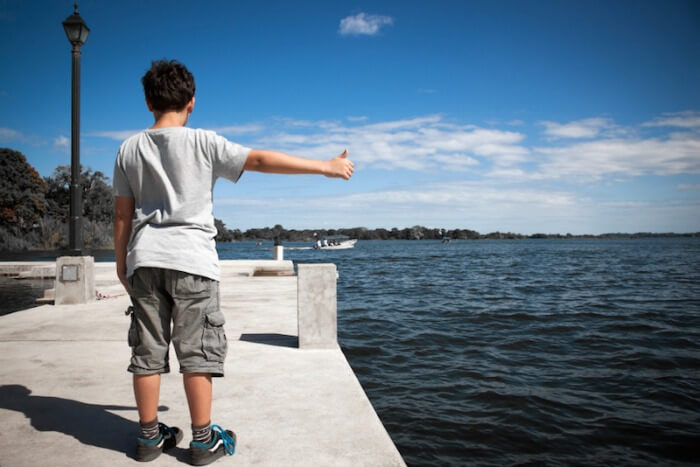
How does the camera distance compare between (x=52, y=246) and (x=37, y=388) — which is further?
(x=52, y=246)

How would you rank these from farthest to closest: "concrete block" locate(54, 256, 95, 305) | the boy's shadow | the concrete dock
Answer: "concrete block" locate(54, 256, 95, 305), the boy's shadow, the concrete dock

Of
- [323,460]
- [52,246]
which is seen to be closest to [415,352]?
[323,460]

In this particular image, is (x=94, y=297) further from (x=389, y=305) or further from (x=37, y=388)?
(x=389, y=305)

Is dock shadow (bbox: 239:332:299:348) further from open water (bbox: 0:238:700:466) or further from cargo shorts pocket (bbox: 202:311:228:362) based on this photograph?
cargo shorts pocket (bbox: 202:311:228:362)

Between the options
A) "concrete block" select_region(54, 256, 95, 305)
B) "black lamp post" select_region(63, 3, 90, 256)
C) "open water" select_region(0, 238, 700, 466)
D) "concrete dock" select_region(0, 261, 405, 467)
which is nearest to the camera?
"concrete dock" select_region(0, 261, 405, 467)

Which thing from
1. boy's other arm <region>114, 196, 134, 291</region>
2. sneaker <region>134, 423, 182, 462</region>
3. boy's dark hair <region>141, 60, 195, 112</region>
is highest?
boy's dark hair <region>141, 60, 195, 112</region>

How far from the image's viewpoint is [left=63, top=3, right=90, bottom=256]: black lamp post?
7578 millimetres

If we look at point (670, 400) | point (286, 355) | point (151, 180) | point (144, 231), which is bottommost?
point (670, 400)

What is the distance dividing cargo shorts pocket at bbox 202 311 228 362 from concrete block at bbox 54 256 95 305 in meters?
6.52

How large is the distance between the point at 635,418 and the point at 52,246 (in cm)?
6936

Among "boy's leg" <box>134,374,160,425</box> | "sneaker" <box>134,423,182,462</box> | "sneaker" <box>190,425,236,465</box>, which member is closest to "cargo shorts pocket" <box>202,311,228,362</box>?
"boy's leg" <box>134,374,160,425</box>

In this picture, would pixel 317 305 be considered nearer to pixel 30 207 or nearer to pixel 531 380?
pixel 531 380

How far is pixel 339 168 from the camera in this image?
233 cm

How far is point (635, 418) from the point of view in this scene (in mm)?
5113
